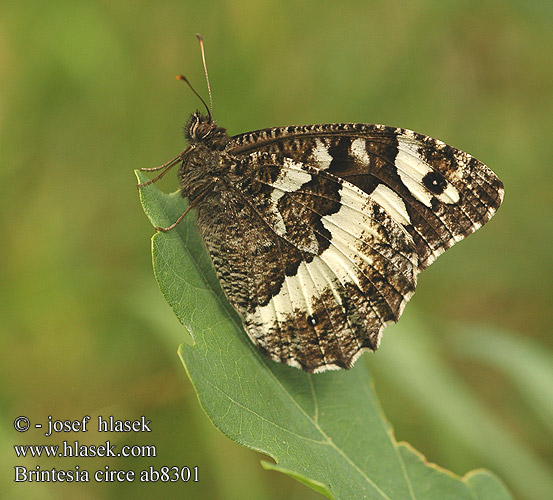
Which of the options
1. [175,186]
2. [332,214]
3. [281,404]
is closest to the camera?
[281,404]

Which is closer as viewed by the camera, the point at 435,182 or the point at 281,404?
the point at 281,404

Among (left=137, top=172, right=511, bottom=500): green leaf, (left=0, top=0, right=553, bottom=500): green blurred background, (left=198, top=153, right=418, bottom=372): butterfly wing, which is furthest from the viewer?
(left=0, top=0, right=553, bottom=500): green blurred background

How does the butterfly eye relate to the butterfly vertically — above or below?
above

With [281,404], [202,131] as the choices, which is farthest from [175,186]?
[281,404]

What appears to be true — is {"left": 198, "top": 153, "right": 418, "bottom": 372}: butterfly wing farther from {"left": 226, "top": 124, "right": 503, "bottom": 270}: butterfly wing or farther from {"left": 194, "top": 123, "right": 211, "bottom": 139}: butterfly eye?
{"left": 194, "top": 123, "right": 211, "bottom": 139}: butterfly eye

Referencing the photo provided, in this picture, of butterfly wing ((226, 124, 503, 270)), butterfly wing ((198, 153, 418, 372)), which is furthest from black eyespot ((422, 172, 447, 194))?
butterfly wing ((198, 153, 418, 372))

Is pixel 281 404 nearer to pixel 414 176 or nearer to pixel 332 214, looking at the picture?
pixel 332 214

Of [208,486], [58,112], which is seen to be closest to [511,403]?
[208,486]

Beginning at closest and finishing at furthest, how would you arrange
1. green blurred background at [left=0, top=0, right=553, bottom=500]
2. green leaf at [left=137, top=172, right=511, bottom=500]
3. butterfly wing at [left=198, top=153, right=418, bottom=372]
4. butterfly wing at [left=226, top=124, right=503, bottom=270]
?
green leaf at [left=137, top=172, right=511, bottom=500]
butterfly wing at [left=198, top=153, right=418, bottom=372]
butterfly wing at [left=226, top=124, right=503, bottom=270]
green blurred background at [left=0, top=0, right=553, bottom=500]

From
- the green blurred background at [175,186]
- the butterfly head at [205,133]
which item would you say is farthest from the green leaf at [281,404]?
the green blurred background at [175,186]

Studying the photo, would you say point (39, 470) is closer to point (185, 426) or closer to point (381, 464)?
point (185, 426)
